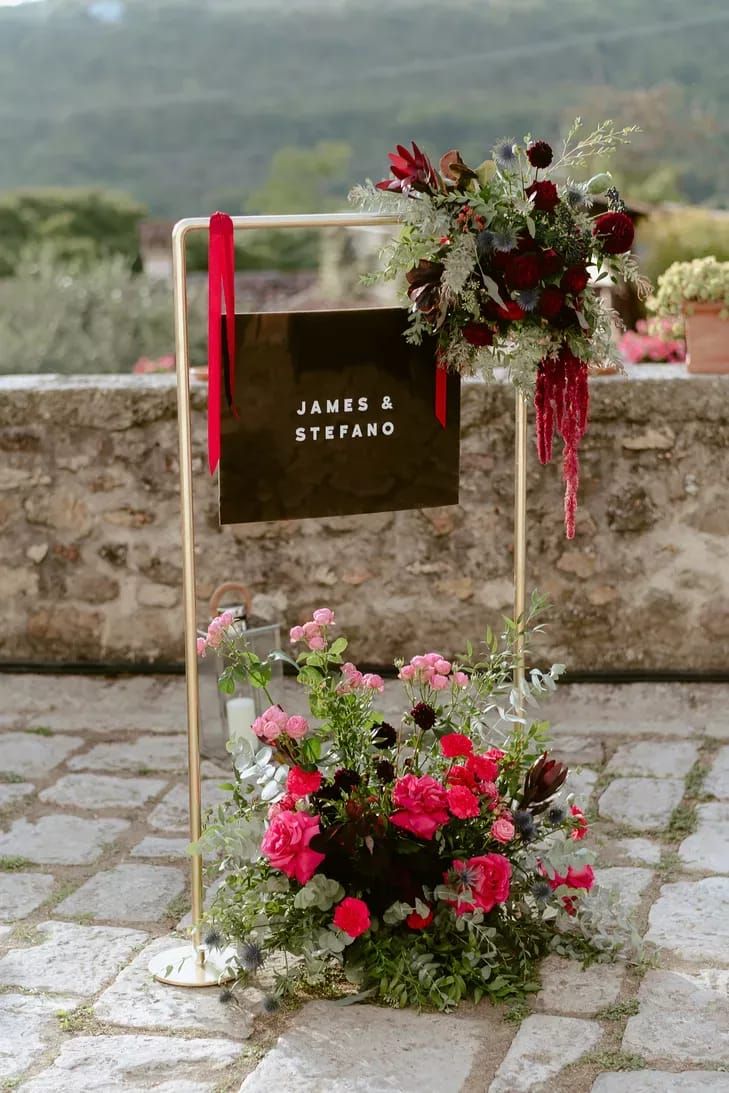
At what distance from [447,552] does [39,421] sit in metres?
1.40

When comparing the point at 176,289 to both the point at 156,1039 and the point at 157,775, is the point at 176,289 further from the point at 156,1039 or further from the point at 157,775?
the point at 157,775

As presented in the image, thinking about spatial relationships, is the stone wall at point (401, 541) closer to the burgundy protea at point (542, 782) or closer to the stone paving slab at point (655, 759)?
the stone paving slab at point (655, 759)

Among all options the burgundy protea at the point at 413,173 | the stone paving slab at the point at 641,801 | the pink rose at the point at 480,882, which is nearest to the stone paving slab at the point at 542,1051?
the pink rose at the point at 480,882

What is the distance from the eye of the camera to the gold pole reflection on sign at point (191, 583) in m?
2.53

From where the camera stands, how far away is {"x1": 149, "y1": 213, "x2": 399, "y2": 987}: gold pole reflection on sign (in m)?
2.53

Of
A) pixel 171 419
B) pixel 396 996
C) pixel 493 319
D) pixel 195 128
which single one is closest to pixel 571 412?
pixel 493 319

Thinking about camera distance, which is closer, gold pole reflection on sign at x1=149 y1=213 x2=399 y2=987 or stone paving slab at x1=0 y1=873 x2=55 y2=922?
gold pole reflection on sign at x1=149 y1=213 x2=399 y2=987

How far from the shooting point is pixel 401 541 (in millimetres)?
4496

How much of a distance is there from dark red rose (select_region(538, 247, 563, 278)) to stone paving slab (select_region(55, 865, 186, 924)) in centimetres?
161

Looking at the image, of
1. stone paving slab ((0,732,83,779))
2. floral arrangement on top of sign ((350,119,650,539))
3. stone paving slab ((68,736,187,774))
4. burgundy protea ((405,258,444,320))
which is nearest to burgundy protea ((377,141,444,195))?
floral arrangement on top of sign ((350,119,650,539))

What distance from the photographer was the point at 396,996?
8.35 ft

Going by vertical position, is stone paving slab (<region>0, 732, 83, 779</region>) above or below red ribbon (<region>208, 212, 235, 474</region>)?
below

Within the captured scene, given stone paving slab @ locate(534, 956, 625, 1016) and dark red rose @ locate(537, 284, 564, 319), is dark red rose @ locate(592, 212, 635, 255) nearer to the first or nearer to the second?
dark red rose @ locate(537, 284, 564, 319)

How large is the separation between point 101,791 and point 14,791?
0.79 ft
